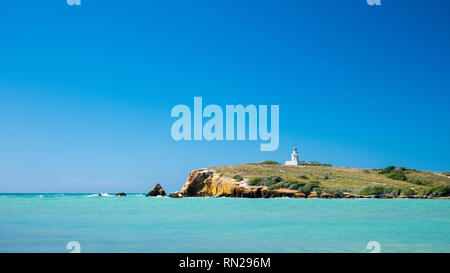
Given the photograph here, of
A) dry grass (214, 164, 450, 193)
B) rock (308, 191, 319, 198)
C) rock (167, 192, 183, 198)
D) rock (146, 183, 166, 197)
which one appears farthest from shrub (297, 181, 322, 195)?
rock (146, 183, 166, 197)

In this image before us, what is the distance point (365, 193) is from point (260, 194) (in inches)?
753

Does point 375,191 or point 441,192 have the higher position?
point 375,191

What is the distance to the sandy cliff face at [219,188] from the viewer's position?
2759 inches

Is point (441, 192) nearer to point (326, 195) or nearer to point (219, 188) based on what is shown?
point (326, 195)

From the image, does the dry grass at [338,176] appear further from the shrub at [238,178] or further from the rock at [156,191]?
the rock at [156,191]

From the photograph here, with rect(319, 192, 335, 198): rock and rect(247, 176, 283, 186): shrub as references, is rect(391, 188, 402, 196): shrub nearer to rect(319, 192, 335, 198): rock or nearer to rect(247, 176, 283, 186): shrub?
rect(319, 192, 335, 198): rock

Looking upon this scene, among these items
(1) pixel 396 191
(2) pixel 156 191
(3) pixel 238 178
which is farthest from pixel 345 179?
(2) pixel 156 191
